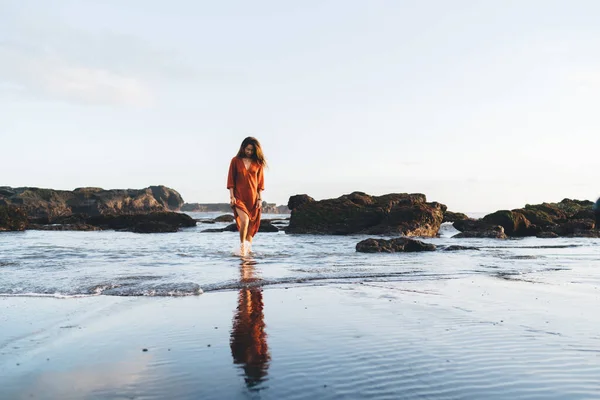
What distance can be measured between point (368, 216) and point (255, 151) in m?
17.3

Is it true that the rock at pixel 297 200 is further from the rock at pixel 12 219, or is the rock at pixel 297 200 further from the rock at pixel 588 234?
the rock at pixel 12 219

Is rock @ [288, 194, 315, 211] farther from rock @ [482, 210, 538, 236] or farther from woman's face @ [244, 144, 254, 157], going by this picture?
woman's face @ [244, 144, 254, 157]

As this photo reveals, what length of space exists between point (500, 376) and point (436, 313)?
200cm

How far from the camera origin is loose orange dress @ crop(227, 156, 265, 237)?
41.2 ft

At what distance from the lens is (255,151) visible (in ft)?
40.9

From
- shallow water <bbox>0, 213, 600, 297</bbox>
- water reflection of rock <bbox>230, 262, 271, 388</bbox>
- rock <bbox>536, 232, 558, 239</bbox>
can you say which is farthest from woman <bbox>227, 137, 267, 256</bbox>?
rock <bbox>536, 232, 558, 239</bbox>

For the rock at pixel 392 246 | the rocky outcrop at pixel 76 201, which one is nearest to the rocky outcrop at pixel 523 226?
the rock at pixel 392 246

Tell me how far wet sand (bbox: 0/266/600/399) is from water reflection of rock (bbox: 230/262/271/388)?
11mm

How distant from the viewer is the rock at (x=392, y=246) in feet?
45.0

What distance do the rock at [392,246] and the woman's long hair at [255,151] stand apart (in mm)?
3555

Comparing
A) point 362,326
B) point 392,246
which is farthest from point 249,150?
point 362,326

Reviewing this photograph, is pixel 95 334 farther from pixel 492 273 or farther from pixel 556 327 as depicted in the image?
pixel 492 273

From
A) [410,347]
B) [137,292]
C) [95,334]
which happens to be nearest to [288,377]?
[410,347]

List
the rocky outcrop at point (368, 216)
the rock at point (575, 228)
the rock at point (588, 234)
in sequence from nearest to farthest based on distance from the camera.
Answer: the rock at point (588, 234), the rock at point (575, 228), the rocky outcrop at point (368, 216)
